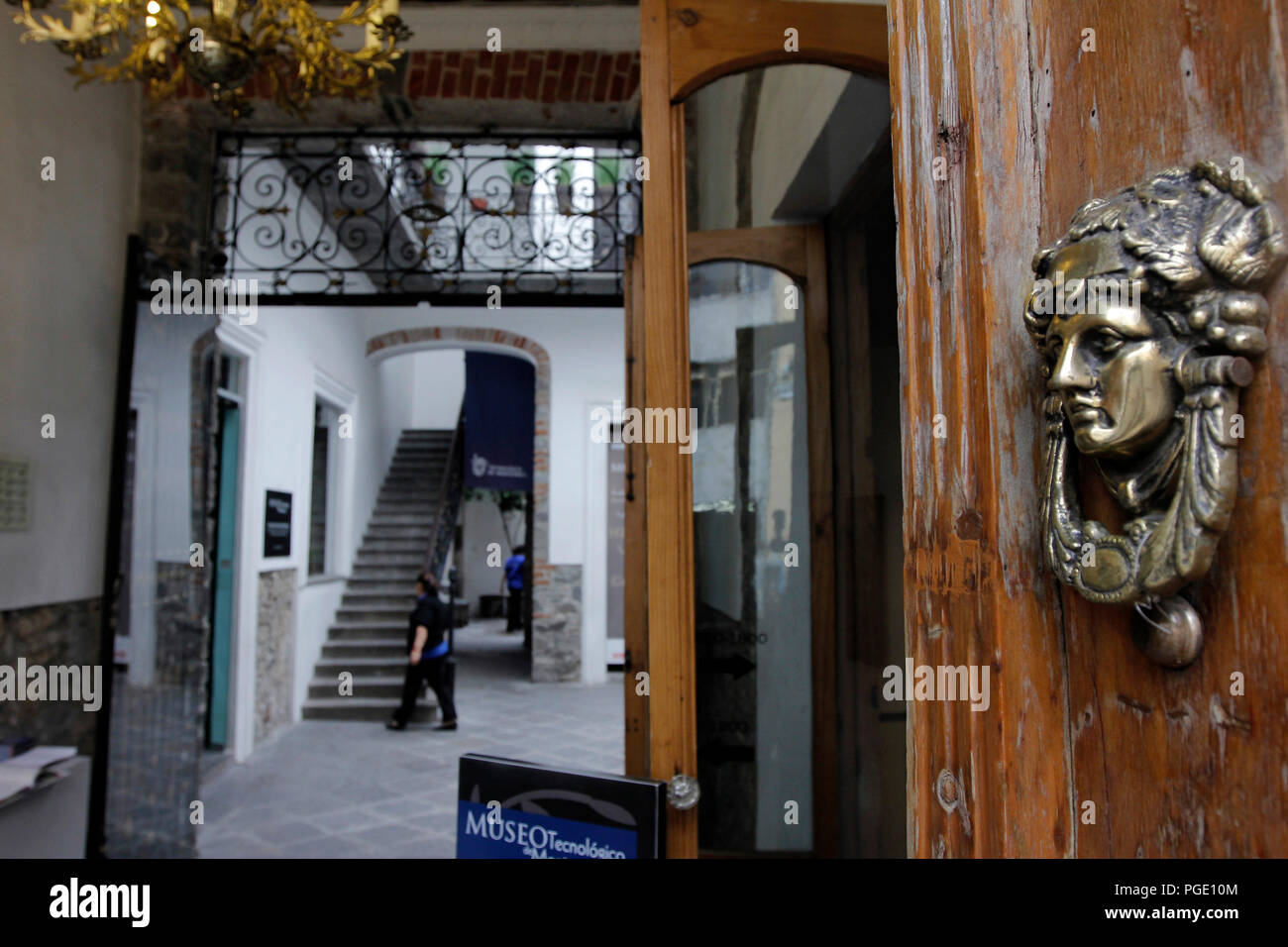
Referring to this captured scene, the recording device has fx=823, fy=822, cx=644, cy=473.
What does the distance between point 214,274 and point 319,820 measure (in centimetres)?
305

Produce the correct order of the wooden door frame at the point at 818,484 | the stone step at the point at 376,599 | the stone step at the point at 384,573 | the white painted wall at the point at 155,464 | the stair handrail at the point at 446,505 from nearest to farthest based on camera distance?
the wooden door frame at the point at 818,484, the white painted wall at the point at 155,464, the stone step at the point at 376,599, the stair handrail at the point at 446,505, the stone step at the point at 384,573

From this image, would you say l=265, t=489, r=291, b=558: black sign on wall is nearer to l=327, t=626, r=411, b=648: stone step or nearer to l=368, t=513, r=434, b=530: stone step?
l=327, t=626, r=411, b=648: stone step

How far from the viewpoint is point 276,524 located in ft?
22.3

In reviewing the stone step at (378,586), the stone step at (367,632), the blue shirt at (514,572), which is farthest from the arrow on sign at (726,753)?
the blue shirt at (514,572)

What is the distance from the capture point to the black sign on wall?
660cm

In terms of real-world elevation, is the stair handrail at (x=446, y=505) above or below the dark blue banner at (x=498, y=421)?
below

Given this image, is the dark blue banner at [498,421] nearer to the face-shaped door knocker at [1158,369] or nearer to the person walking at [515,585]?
the person walking at [515,585]

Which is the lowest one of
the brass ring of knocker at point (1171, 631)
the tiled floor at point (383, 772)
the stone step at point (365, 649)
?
the tiled floor at point (383, 772)

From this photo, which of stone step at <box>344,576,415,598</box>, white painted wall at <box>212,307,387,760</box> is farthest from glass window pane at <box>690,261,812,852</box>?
stone step at <box>344,576,415,598</box>

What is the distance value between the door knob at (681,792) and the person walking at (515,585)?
1101cm

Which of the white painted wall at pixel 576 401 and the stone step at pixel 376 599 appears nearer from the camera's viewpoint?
the stone step at pixel 376 599

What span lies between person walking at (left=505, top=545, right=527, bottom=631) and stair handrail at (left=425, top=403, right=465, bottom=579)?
214 centimetres

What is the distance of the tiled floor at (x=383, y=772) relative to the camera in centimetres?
438

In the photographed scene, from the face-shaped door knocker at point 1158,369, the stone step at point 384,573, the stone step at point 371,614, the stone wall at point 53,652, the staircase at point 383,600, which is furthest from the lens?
the stone step at point 384,573
